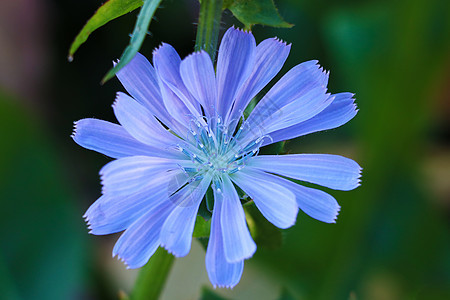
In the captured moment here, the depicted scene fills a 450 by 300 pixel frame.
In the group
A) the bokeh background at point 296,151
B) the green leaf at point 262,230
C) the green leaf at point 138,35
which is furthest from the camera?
the bokeh background at point 296,151

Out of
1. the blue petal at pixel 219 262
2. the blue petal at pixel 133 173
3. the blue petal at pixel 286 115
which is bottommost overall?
the blue petal at pixel 219 262

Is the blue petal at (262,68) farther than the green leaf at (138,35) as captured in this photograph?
Yes

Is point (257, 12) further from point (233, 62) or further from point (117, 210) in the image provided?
point (117, 210)

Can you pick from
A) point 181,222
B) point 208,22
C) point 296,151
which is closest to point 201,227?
point 181,222

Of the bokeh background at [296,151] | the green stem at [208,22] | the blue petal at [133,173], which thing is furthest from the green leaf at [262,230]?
the bokeh background at [296,151]

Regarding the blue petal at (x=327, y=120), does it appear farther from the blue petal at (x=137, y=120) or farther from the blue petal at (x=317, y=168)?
the blue petal at (x=137, y=120)

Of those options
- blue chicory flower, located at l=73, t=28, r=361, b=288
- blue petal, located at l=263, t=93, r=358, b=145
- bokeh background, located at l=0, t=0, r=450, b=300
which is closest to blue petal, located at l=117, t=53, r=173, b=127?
blue chicory flower, located at l=73, t=28, r=361, b=288

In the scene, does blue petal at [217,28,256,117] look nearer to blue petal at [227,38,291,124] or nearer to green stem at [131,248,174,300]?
blue petal at [227,38,291,124]
